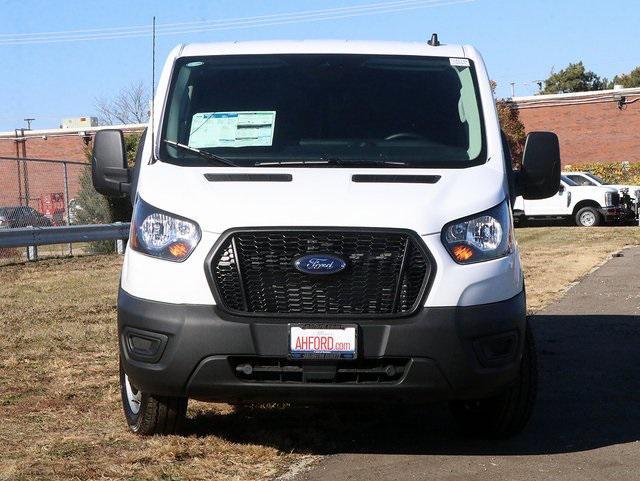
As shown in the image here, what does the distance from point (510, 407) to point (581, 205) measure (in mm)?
26918

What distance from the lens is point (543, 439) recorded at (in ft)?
20.3

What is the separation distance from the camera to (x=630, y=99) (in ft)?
162

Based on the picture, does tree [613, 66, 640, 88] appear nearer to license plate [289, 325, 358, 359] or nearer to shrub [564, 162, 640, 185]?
shrub [564, 162, 640, 185]

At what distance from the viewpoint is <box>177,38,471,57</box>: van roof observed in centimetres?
658

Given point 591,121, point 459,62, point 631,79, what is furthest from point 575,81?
point 459,62

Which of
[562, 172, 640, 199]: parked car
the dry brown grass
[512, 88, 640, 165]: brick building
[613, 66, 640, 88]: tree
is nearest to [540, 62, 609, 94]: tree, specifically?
[613, 66, 640, 88]: tree

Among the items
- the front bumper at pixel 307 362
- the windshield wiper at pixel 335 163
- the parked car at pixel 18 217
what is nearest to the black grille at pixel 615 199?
the parked car at pixel 18 217

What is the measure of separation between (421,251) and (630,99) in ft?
152

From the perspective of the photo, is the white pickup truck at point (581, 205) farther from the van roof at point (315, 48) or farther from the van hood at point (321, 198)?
the van hood at point (321, 198)

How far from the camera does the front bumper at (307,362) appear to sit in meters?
5.25

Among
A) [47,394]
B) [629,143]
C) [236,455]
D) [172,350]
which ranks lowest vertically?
[629,143]

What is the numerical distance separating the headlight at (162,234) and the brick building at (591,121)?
45.4 meters

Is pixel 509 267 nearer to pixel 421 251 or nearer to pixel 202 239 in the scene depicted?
pixel 421 251

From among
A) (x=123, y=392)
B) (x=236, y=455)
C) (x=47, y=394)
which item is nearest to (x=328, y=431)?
(x=236, y=455)
